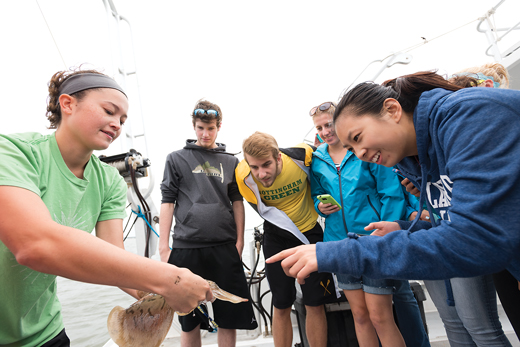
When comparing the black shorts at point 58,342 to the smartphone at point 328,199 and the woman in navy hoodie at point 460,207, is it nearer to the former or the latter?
the woman in navy hoodie at point 460,207

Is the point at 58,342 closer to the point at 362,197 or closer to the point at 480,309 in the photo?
the point at 362,197

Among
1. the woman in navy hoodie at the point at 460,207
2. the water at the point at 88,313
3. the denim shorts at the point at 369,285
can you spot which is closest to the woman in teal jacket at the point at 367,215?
the denim shorts at the point at 369,285

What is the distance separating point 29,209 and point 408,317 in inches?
80.2

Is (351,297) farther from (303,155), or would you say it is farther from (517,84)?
(517,84)

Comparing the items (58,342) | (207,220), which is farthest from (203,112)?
(58,342)

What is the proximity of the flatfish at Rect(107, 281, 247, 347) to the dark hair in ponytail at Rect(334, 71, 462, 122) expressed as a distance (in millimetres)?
872

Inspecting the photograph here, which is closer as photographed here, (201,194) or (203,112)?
(201,194)

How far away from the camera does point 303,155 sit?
210 cm

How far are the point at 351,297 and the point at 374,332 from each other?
245mm

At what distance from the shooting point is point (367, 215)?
1673 mm

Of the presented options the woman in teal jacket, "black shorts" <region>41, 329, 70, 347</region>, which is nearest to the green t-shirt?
"black shorts" <region>41, 329, 70, 347</region>

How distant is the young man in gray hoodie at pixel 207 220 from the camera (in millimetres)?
1901

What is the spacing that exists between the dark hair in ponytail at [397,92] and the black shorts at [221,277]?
1.40m

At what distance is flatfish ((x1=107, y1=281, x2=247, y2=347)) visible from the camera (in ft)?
3.29
